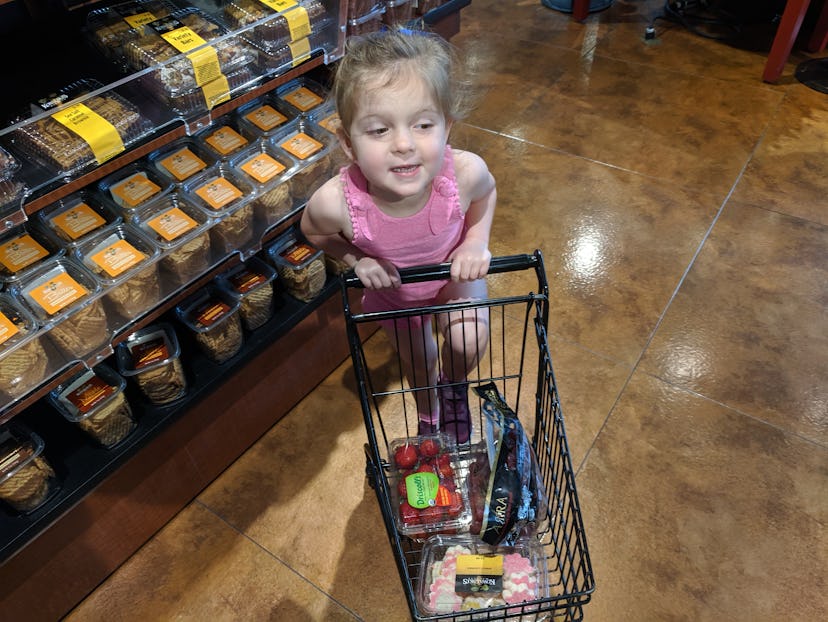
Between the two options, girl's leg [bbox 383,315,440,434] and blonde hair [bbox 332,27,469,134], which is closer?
blonde hair [bbox 332,27,469,134]

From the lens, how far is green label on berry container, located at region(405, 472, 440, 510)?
1388 millimetres

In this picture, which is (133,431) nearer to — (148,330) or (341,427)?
(148,330)

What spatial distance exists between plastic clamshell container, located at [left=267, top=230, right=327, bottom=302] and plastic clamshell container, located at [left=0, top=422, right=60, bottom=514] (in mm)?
774

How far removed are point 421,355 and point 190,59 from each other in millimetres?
904

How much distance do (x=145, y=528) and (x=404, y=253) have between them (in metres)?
1.07

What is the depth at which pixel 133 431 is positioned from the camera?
1670mm

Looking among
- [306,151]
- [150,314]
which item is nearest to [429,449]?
[150,314]

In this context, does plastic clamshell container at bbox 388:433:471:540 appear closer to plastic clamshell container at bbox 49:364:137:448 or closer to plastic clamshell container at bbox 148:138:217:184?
plastic clamshell container at bbox 49:364:137:448

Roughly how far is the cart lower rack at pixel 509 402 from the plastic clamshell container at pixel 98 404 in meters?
0.61

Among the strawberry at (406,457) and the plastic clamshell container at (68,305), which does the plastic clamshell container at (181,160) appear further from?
the strawberry at (406,457)

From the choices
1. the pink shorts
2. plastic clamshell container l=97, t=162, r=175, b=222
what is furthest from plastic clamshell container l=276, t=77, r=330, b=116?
the pink shorts

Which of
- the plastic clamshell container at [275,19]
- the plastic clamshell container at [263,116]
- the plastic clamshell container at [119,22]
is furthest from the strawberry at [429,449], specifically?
the plastic clamshell container at [119,22]

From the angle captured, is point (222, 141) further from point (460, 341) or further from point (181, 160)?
point (460, 341)

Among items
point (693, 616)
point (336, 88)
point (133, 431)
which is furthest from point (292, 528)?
point (336, 88)
